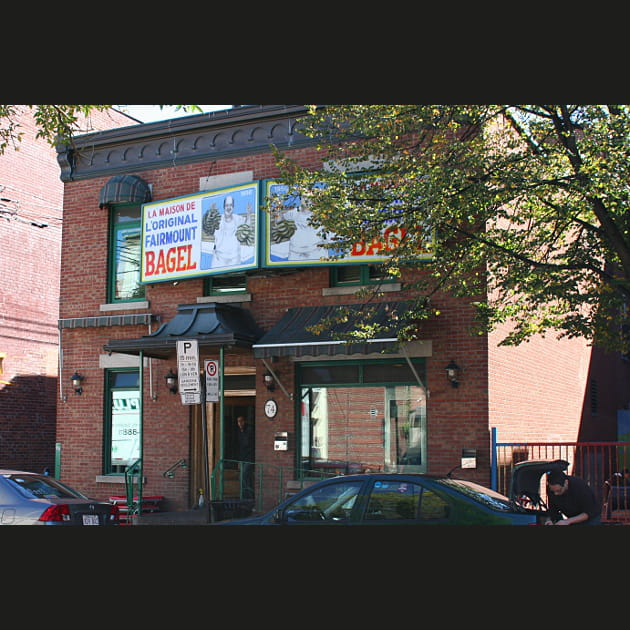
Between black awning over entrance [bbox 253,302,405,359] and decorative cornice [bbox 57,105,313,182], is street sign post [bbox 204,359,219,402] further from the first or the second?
decorative cornice [bbox 57,105,313,182]

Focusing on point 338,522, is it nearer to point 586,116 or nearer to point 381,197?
point 381,197

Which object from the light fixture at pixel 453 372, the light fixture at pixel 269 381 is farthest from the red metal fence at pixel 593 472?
the light fixture at pixel 269 381

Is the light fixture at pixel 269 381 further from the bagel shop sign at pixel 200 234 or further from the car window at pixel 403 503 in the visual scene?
the car window at pixel 403 503

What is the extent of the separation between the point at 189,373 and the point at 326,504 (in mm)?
5073

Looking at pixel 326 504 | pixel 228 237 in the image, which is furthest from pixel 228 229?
pixel 326 504

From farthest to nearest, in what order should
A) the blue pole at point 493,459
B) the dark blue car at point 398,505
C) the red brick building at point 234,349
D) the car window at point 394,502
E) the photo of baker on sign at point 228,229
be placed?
1. the photo of baker on sign at point 228,229
2. the red brick building at point 234,349
3. the blue pole at point 493,459
4. the car window at point 394,502
5. the dark blue car at point 398,505

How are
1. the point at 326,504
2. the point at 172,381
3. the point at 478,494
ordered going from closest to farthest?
the point at 478,494
the point at 326,504
the point at 172,381

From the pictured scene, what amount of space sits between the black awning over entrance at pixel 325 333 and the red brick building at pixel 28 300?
32.9ft

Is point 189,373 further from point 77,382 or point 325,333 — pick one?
point 77,382

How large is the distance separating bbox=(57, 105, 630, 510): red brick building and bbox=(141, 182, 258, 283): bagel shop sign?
0.03 m

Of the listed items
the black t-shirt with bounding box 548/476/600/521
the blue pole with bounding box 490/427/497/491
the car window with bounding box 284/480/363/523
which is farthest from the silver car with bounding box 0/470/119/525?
the black t-shirt with bounding box 548/476/600/521

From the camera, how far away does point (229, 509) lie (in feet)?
48.1

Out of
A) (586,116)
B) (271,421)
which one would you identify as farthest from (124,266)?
(586,116)

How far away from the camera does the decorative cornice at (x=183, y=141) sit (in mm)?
17094
